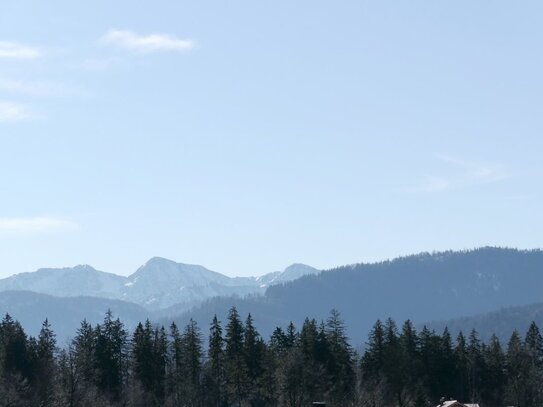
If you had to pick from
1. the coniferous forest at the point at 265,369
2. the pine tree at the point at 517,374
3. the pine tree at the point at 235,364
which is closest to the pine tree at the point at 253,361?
the coniferous forest at the point at 265,369

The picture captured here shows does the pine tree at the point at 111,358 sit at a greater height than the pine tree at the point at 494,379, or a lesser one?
greater

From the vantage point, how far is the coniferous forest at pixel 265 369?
124125mm

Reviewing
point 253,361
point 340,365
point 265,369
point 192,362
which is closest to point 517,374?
point 340,365

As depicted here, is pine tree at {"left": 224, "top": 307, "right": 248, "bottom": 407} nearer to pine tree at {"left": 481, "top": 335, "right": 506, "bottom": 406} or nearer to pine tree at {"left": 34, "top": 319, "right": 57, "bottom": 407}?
pine tree at {"left": 34, "top": 319, "right": 57, "bottom": 407}

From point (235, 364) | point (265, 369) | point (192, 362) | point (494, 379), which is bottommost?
point (494, 379)

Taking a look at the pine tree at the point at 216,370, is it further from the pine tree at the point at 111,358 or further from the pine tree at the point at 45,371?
the pine tree at the point at 45,371

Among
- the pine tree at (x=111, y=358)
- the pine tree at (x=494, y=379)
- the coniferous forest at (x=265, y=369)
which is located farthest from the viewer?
the pine tree at (x=494, y=379)

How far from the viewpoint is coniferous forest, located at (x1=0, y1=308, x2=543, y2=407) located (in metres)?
124

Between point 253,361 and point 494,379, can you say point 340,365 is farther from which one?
point 494,379

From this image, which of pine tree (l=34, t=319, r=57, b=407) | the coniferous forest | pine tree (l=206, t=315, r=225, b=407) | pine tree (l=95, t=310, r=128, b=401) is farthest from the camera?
pine tree (l=206, t=315, r=225, b=407)

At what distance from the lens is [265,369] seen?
436 feet

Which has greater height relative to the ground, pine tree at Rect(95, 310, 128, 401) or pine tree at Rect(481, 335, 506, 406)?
pine tree at Rect(95, 310, 128, 401)

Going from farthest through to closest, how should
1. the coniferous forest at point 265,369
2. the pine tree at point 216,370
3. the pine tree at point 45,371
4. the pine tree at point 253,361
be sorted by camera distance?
the pine tree at point 216,370 → the pine tree at point 253,361 → the coniferous forest at point 265,369 → the pine tree at point 45,371

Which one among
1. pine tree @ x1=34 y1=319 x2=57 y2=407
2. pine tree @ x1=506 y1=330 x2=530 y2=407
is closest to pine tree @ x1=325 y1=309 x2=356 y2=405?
pine tree @ x1=506 y1=330 x2=530 y2=407
